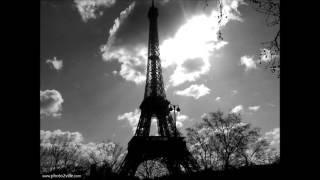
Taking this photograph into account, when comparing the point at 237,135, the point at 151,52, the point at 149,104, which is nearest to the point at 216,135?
the point at 237,135

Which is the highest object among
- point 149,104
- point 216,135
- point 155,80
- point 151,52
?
point 151,52

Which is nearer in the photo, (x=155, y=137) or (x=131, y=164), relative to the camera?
(x=131, y=164)

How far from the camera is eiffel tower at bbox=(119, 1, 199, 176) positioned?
162ft

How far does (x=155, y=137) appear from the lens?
52188 millimetres

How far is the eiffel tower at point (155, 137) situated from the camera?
4928 centimetres

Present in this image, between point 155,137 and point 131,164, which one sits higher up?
point 155,137
